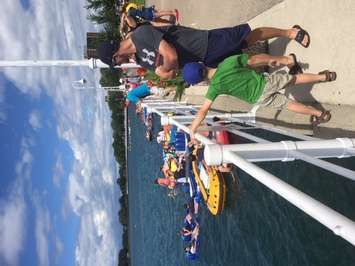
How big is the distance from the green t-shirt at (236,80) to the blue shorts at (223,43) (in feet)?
1.32

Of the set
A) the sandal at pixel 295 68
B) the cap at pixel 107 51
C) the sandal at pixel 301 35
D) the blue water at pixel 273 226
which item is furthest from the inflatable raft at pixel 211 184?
the cap at pixel 107 51

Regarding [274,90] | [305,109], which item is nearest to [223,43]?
[274,90]

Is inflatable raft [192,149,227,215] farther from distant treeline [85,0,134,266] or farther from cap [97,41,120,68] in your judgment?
distant treeline [85,0,134,266]

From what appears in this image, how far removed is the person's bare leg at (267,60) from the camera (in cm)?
570

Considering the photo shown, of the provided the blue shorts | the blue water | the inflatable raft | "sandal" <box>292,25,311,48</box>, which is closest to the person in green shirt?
the blue shorts

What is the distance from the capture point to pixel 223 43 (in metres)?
5.64

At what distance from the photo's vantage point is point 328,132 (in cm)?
534

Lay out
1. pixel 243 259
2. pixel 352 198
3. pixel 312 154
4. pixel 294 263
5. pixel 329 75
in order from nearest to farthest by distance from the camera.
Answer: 1. pixel 312 154
2. pixel 329 75
3. pixel 352 198
4. pixel 294 263
5. pixel 243 259

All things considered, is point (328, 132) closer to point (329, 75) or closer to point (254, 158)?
point (329, 75)

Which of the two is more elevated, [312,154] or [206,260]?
[312,154]

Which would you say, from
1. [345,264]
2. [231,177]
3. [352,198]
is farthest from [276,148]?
[231,177]

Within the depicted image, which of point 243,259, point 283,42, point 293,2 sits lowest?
point 243,259

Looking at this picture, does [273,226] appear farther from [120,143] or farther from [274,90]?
[120,143]

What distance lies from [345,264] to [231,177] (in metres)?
4.99
